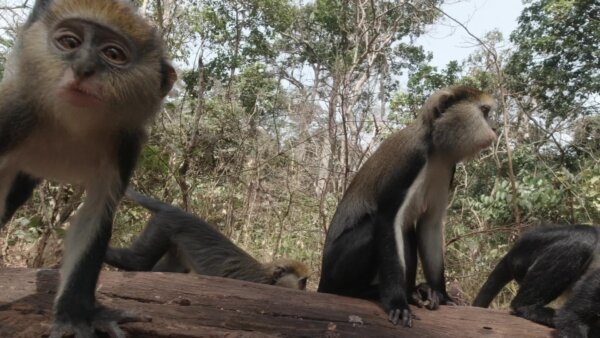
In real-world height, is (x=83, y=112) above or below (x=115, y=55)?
below

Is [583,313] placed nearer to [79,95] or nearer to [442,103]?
[442,103]

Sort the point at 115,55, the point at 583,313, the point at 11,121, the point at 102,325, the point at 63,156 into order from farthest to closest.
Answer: the point at 583,313 < the point at 63,156 < the point at 102,325 < the point at 11,121 < the point at 115,55

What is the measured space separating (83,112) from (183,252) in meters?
2.87

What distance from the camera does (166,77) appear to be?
3.25 metres

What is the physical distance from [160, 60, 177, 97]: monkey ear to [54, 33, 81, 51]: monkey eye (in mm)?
549

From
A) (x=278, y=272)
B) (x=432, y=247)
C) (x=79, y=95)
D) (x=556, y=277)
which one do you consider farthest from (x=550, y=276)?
(x=79, y=95)

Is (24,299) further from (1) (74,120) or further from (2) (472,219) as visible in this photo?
(2) (472,219)

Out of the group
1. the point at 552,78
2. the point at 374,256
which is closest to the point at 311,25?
the point at 552,78

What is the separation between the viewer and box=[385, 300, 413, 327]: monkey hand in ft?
12.0

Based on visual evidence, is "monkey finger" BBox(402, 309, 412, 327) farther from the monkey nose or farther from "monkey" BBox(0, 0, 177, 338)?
the monkey nose

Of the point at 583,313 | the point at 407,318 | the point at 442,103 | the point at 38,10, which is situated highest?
the point at 442,103

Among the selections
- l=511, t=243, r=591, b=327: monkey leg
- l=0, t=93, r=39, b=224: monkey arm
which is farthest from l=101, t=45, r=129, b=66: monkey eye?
l=511, t=243, r=591, b=327: monkey leg

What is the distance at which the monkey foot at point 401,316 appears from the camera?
366cm

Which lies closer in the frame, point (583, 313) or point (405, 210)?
point (583, 313)
